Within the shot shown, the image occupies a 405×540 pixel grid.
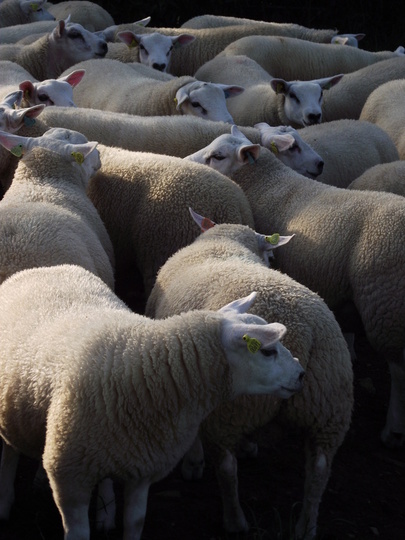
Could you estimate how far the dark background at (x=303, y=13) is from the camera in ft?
37.4

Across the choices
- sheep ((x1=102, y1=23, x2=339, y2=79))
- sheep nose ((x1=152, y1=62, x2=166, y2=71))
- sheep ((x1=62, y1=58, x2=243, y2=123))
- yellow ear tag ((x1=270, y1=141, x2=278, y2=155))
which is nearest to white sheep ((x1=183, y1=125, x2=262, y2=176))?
yellow ear tag ((x1=270, y1=141, x2=278, y2=155))

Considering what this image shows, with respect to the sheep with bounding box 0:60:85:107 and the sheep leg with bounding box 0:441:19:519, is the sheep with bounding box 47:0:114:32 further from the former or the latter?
the sheep leg with bounding box 0:441:19:519

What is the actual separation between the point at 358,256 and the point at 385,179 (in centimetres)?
99

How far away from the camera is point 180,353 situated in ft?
9.82

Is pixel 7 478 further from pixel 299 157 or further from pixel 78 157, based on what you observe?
pixel 299 157

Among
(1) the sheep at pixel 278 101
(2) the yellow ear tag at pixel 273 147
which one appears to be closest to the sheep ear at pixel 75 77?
(1) the sheep at pixel 278 101

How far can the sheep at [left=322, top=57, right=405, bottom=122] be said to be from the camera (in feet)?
25.3

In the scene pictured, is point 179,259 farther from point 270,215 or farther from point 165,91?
point 165,91

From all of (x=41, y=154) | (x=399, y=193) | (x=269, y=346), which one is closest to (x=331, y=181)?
(x=399, y=193)

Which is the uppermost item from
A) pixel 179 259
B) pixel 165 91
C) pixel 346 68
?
pixel 179 259

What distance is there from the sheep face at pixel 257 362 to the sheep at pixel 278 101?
4.11 m

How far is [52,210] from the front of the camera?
414 cm

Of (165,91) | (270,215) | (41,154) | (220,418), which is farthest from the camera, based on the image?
(165,91)

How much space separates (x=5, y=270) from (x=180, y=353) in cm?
107
